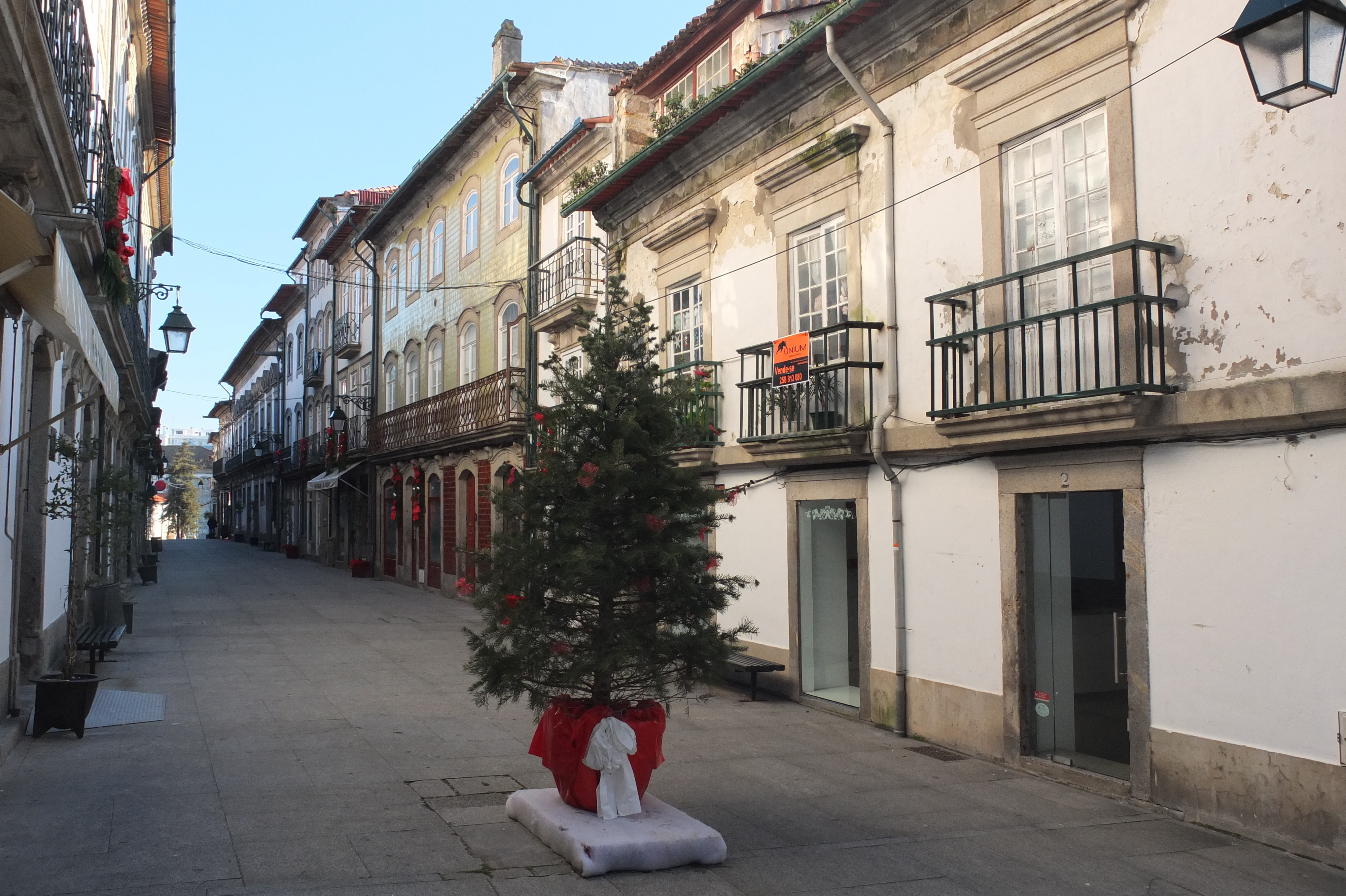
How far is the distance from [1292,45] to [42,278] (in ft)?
20.6

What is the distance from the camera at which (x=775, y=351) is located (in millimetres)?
11289

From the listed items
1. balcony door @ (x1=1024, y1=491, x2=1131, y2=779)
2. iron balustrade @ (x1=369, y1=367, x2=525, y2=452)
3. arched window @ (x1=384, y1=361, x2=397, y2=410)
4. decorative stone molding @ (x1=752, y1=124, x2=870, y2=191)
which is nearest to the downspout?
iron balustrade @ (x1=369, y1=367, x2=525, y2=452)

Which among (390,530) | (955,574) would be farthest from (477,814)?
(390,530)

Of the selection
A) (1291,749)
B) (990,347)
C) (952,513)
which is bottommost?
(1291,749)

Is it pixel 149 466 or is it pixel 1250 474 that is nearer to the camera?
pixel 1250 474

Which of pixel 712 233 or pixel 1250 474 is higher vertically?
pixel 712 233

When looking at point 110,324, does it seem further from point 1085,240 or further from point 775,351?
point 1085,240

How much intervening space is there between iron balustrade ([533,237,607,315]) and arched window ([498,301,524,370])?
2272 millimetres

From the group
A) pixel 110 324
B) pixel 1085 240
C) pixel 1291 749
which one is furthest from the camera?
pixel 110 324

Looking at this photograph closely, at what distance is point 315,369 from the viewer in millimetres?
40469

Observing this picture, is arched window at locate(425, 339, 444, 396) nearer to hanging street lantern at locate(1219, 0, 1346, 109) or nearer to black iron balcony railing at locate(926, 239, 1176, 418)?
black iron balcony railing at locate(926, 239, 1176, 418)

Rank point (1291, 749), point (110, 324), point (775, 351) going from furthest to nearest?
point (110, 324)
point (775, 351)
point (1291, 749)

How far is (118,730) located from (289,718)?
1.43 m

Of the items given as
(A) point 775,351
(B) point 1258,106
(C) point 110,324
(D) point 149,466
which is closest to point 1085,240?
(B) point 1258,106
